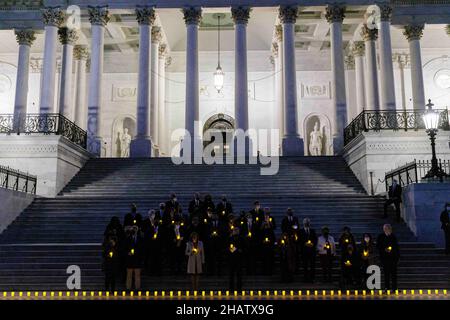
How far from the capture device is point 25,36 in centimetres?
2973

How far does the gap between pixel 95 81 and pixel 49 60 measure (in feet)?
9.02

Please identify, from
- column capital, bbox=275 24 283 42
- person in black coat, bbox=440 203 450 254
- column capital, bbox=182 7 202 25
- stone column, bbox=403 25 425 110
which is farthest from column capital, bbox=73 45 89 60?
person in black coat, bbox=440 203 450 254

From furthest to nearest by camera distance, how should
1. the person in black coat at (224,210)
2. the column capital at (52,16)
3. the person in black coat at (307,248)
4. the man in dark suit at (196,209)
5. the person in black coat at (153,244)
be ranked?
the column capital at (52,16) < the man in dark suit at (196,209) < the person in black coat at (224,210) < the person in black coat at (153,244) < the person in black coat at (307,248)

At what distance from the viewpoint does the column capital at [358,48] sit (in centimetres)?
3288

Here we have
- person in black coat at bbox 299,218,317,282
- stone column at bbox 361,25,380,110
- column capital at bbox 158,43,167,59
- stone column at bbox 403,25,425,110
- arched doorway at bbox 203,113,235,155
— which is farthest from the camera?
arched doorway at bbox 203,113,235,155

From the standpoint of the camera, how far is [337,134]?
27.0m

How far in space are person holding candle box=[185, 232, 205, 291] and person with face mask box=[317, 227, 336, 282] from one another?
3.02 m

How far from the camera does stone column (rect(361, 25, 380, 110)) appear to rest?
1182 inches

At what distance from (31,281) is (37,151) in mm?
10737

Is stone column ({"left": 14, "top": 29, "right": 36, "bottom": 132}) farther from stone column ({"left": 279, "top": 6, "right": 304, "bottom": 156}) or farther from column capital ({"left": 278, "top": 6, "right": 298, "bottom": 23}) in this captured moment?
stone column ({"left": 279, "top": 6, "right": 304, "bottom": 156})

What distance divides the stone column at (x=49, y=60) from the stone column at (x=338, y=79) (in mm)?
15683

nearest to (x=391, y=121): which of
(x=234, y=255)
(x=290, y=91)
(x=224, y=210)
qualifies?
(x=290, y=91)

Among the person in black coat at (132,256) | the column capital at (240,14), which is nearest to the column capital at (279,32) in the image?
the column capital at (240,14)

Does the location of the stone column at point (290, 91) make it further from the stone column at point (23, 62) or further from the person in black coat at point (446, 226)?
the stone column at point (23, 62)
